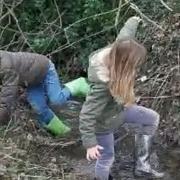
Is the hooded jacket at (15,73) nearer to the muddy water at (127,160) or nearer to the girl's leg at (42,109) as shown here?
the girl's leg at (42,109)

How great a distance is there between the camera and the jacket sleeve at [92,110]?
3.96 meters

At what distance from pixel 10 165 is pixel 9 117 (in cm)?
82

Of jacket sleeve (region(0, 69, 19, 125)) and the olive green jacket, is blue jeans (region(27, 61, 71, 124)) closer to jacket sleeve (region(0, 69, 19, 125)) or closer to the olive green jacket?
jacket sleeve (region(0, 69, 19, 125))

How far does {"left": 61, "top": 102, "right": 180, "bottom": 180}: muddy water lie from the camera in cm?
470

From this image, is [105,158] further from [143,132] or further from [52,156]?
[52,156]

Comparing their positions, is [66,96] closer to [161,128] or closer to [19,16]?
[161,128]

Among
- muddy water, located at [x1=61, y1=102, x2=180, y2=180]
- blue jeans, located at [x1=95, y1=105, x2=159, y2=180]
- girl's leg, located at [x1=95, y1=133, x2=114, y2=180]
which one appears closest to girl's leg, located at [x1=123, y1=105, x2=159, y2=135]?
blue jeans, located at [x1=95, y1=105, x2=159, y2=180]

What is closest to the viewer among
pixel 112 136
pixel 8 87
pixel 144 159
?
pixel 112 136

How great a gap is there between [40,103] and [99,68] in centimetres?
164

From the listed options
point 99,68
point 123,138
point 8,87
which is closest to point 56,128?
point 123,138

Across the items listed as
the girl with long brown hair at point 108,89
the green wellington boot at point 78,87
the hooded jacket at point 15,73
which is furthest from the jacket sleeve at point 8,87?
the girl with long brown hair at point 108,89

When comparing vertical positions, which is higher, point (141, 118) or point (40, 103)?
point (141, 118)

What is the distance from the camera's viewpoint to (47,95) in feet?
17.8

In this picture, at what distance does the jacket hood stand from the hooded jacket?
105cm
